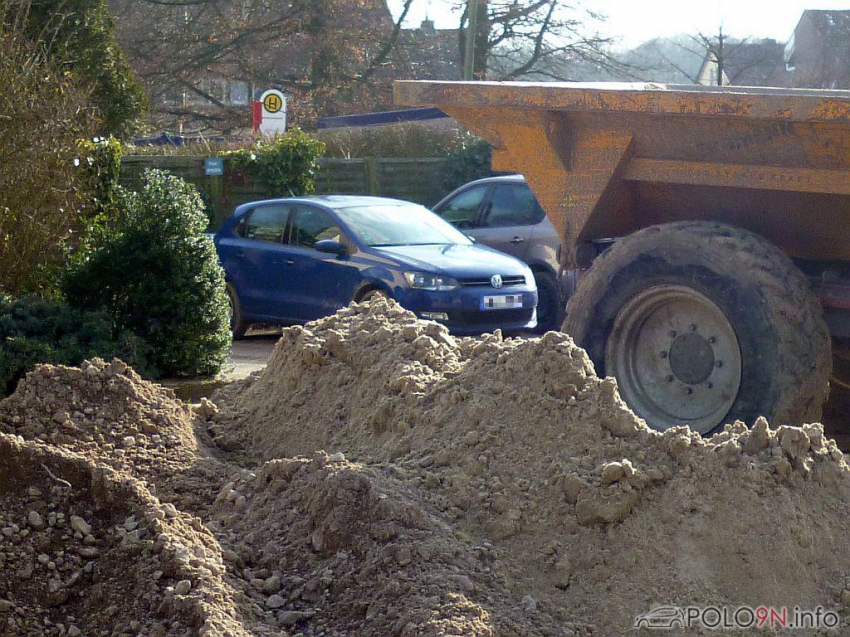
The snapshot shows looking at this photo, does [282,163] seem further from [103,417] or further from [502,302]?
[103,417]

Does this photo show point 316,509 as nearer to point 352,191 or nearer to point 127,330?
point 127,330

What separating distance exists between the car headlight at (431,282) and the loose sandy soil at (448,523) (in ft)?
18.8

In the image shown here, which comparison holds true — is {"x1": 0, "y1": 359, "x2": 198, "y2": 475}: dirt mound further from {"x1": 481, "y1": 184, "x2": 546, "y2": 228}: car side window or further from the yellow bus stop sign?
the yellow bus stop sign

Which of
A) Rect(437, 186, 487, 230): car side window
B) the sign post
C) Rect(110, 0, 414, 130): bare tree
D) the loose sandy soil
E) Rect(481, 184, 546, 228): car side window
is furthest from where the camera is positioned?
Rect(110, 0, 414, 130): bare tree

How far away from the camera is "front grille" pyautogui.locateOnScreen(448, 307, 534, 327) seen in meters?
10.7

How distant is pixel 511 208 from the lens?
43.5 ft

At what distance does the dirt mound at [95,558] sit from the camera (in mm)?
3475

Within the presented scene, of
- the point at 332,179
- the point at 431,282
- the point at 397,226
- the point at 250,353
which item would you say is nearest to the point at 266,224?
the point at 397,226

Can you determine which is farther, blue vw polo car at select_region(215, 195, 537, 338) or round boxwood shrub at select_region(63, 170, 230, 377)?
blue vw polo car at select_region(215, 195, 537, 338)

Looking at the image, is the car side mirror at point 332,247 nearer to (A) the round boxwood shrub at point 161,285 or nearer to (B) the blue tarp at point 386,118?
(A) the round boxwood shrub at point 161,285

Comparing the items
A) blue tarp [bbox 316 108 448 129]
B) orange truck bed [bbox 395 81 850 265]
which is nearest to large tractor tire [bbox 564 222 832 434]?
orange truck bed [bbox 395 81 850 265]

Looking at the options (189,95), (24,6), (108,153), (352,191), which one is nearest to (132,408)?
(108,153)

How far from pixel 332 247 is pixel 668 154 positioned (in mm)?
5558

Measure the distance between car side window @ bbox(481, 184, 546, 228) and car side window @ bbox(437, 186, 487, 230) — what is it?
174 millimetres
